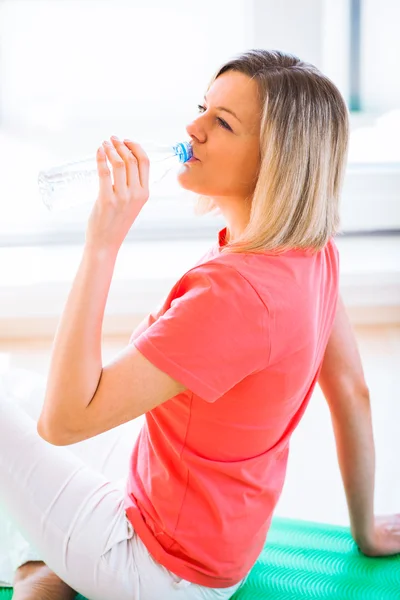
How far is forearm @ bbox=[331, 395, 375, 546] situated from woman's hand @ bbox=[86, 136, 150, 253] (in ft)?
1.79

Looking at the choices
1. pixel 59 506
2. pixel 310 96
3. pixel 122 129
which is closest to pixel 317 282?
pixel 310 96

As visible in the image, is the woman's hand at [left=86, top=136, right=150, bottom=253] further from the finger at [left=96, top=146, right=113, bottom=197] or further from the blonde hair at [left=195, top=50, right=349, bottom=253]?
the blonde hair at [left=195, top=50, right=349, bottom=253]

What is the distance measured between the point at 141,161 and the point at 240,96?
0.19m

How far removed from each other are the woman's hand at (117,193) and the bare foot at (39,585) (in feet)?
1.82

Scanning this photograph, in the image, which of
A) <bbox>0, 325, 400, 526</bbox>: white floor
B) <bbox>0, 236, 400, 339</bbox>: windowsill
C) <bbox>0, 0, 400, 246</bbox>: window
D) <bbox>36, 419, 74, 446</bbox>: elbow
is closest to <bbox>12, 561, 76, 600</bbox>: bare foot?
<bbox>36, 419, 74, 446</bbox>: elbow

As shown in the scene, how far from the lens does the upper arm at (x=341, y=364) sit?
4.17ft

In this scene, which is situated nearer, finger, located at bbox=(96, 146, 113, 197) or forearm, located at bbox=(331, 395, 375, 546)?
finger, located at bbox=(96, 146, 113, 197)

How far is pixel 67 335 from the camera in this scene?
939mm

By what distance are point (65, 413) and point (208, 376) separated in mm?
175

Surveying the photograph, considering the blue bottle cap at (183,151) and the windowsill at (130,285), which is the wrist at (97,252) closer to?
the blue bottle cap at (183,151)

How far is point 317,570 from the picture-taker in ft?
4.22

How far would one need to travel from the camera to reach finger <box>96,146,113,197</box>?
37.2 inches

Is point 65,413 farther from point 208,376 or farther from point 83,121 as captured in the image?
point 83,121

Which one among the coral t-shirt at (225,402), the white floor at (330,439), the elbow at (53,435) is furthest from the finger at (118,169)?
the white floor at (330,439)
